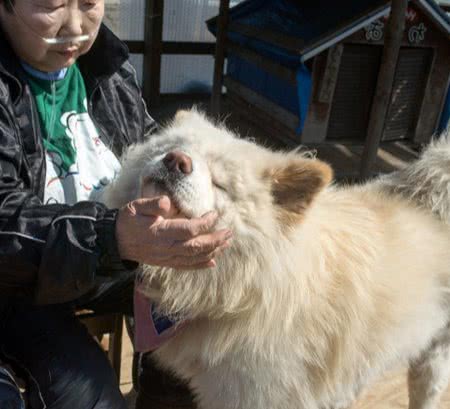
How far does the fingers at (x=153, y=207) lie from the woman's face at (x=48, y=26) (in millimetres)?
632

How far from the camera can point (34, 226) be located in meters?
1.23

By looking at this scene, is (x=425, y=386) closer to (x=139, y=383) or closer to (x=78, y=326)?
(x=139, y=383)

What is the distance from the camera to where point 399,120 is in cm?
548

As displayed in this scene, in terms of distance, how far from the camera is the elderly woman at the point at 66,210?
3.94ft

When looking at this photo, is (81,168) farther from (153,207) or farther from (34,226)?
(153,207)

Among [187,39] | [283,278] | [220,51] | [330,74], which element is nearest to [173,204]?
[283,278]

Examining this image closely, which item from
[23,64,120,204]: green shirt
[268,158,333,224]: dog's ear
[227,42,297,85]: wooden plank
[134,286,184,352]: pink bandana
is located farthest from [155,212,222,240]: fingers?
[227,42,297,85]: wooden plank

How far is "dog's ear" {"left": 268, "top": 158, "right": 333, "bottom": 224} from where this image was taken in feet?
4.21

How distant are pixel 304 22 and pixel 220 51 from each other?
901mm

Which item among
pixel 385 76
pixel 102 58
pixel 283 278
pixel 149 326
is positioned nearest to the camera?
pixel 283 278

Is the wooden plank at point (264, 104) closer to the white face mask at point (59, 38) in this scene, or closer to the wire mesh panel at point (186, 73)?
the wire mesh panel at point (186, 73)

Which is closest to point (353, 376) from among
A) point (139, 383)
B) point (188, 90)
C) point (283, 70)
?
point (139, 383)

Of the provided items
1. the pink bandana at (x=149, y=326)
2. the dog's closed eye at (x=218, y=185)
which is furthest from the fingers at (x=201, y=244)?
the pink bandana at (x=149, y=326)

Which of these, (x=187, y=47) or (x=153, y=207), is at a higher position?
(x=153, y=207)
